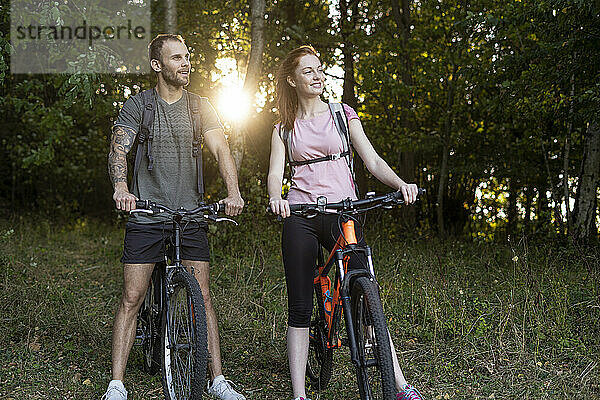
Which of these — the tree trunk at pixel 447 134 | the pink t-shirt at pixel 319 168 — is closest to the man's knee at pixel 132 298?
the pink t-shirt at pixel 319 168

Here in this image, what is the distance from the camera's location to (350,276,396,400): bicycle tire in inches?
119

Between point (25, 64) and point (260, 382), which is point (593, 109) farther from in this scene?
point (25, 64)

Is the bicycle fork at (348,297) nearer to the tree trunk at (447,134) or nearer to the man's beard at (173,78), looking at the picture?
the man's beard at (173,78)

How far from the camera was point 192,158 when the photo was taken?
158 inches

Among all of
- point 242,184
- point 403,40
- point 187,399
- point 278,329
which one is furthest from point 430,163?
point 187,399

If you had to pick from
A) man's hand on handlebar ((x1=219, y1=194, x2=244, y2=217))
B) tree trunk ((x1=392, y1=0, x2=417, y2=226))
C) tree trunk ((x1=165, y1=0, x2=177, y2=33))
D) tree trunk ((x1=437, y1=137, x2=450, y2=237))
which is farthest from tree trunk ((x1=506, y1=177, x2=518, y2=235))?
man's hand on handlebar ((x1=219, y1=194, x2=244, y2=217))

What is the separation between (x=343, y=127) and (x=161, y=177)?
44.2 inches

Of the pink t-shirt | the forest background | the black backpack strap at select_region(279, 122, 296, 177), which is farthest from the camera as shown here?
the forest background

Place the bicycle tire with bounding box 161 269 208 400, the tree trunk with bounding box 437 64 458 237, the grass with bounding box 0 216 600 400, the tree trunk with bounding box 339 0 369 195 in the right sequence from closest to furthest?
the bicycle tire with bounding box 161 269 208 400 → the grass with bounding box 0 216 600 400 → the tree trunk with bounding box 437 64 458 237 → the tree trunk with bounding box 339 0 369 195

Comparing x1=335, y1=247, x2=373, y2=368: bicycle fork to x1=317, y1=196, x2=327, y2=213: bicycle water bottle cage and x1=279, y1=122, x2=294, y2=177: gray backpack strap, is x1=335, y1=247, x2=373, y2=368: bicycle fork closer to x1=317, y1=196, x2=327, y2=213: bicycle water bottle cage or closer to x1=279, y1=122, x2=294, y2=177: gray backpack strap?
x1=317, y1=196, x2=327, y2=213: bicycle water bottle cage

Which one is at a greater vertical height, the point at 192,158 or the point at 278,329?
the point at 192,158

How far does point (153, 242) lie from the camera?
3.92 meters

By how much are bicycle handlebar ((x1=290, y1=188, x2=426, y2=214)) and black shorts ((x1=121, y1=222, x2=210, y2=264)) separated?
88 cm

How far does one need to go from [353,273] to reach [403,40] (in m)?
7.17
